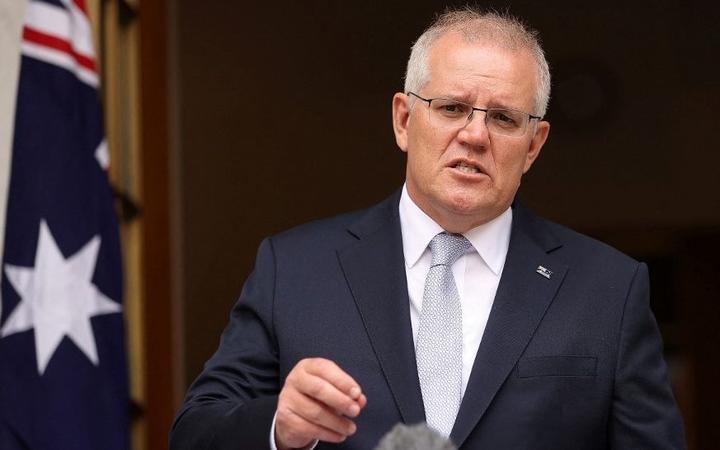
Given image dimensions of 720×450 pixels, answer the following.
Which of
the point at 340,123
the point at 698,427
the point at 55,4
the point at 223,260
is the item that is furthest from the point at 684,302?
the point at 55,4

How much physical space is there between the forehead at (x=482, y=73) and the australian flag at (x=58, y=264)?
1145 mm

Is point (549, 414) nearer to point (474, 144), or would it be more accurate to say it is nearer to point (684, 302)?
point (474, 144)

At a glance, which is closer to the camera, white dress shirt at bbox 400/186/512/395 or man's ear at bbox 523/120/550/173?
white dress shirt at bbox 400/186/512/395

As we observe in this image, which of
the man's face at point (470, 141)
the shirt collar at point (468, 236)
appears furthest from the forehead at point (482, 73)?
the shirt collar at point (468, 236)

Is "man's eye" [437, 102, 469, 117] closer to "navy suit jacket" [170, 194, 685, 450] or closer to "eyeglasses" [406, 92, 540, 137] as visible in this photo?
"eyeglasses" [406, 92, 540, 137]

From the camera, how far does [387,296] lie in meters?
2.13

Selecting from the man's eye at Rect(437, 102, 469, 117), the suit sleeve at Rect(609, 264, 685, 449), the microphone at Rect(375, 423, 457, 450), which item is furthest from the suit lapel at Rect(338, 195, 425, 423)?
the microphone at Rect(375, 423, 457, 450)

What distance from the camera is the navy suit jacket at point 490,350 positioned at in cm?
201

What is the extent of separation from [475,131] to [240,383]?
0.57 m

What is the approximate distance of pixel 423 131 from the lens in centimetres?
218

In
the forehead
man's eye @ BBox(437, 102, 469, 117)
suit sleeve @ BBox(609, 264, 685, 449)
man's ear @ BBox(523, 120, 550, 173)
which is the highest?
the forehead

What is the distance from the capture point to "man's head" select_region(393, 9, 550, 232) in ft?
7.02

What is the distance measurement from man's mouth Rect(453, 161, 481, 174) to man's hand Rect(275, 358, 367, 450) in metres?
0.62

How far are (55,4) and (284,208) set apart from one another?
2748 millimetres
